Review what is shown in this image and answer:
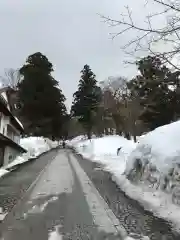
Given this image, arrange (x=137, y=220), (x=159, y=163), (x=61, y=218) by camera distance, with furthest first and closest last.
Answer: (x=159, y=163)
(x=61, y=218)
(x=137, y=220)

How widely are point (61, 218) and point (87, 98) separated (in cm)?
6532

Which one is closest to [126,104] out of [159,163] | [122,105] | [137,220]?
[122,105]

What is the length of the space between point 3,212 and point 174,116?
3511cm

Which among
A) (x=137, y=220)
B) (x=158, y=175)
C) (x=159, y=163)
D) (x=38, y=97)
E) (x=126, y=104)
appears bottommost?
(x=137, y=220)

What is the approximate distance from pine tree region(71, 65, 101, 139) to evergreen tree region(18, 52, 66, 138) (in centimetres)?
667

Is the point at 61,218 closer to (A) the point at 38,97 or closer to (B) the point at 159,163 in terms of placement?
(B) the point at 159,163

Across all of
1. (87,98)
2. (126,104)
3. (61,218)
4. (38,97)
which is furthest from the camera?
(87,98)

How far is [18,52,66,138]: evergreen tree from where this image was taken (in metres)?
64.7

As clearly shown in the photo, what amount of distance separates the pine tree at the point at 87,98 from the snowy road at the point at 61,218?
59.6 metres

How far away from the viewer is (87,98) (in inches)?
2832

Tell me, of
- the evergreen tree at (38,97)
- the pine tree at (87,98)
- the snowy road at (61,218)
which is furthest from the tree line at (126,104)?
the evergreen tree at (38,97)

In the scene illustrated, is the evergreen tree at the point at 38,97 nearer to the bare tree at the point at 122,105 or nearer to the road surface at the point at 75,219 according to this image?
the bare tree at the point at 122,105

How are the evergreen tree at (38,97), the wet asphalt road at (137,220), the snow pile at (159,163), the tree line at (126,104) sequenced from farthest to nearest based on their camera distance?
the evergreen tree at (38,97) < the tree line at (126,104) < the snow pile at (159,163) < the wet asphalt road at (137,220)

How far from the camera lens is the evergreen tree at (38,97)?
64.7 metres
